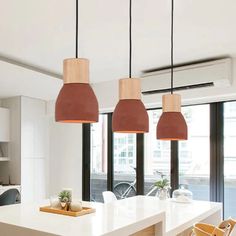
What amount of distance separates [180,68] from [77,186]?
2.95m

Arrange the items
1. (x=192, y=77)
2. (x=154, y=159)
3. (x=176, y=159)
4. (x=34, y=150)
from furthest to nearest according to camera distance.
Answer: (x=34, y=150) < (x=154, y=159) < (x=176, y=159) < (x=192, y=77)

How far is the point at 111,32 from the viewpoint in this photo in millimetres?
3406

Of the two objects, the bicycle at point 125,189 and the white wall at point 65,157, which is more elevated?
the white wall at point 65,157

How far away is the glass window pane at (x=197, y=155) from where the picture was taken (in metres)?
4.98

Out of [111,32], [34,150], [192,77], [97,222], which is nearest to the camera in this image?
[97,222]

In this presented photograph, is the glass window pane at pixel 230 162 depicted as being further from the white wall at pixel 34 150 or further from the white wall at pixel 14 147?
the white wall at pixel 14 147

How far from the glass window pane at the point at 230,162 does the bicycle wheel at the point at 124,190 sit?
1654mm

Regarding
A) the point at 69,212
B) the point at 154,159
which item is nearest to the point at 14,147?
the point at 154,159

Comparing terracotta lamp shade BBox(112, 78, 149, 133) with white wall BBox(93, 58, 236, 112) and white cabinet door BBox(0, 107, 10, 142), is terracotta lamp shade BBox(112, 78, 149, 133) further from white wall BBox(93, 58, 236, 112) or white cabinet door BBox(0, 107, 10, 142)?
white cabinet door BBox(0, 107, 10, 142)

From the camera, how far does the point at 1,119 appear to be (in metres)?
5.91

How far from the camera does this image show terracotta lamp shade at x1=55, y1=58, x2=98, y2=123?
191 centimetres

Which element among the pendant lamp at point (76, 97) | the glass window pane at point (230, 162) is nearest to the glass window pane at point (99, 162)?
the glass window pane at point (230, 162)

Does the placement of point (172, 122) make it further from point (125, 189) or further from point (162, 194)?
point (125, 189)

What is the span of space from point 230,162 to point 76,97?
3.51 metres
